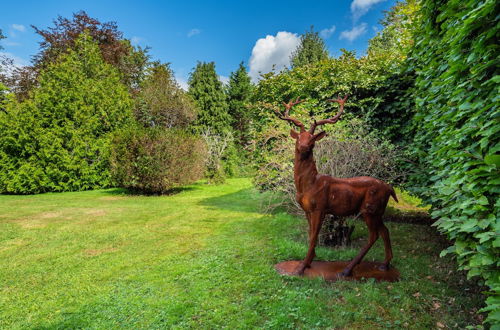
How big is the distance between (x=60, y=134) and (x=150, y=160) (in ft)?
17.4

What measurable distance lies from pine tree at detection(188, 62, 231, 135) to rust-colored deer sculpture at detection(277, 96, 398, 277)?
63.9 ft

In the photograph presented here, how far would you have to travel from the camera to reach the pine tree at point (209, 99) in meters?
23.2

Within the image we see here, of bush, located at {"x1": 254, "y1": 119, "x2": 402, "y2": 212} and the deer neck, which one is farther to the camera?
bush, located at {"x1": 254, "y1": 119, "x2": 402, "y2": 212}

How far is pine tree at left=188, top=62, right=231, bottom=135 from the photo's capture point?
2325 cm

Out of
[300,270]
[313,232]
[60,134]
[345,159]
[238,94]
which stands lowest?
[300,270]

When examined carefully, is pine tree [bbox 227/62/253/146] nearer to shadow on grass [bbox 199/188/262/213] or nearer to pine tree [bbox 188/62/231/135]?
pine tree [bbox 188/62/231/135]

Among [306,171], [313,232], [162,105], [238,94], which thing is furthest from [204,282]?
[238,94]

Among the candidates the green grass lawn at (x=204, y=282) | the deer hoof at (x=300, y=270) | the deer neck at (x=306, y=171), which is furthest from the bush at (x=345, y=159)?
the deer hoof at (x=300, y=270)

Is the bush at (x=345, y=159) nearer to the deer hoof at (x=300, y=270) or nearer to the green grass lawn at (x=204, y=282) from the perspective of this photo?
the green grass lawn at (x=204, y=282)

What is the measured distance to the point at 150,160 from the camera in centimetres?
1137

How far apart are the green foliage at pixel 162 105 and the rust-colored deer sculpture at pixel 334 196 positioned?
685 inches

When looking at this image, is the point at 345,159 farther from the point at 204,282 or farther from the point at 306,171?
the point at 204,282

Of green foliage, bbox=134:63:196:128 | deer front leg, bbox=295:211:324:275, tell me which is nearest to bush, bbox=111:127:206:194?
green foliage, bbox=134:63:196:128

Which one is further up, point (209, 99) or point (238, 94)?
point (238, 94)
